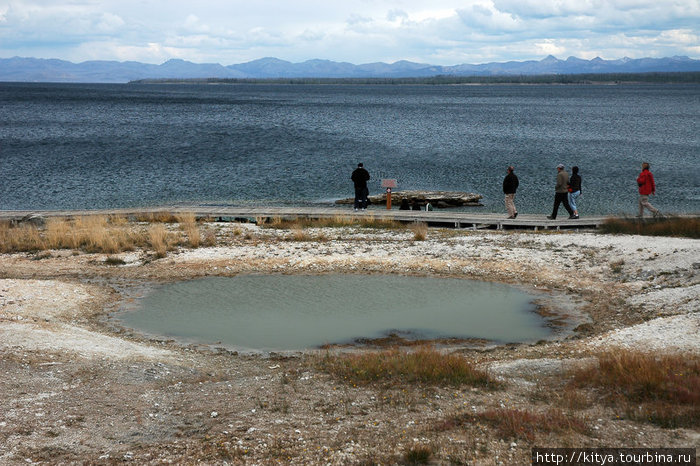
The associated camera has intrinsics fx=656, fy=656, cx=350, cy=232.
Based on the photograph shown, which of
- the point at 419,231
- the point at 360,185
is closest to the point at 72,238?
the point at 360,185

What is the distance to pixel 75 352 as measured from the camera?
38.6ft

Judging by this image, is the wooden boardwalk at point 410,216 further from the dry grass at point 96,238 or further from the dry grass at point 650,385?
the dry grass at point 650,385

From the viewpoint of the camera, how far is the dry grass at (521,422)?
838 cm

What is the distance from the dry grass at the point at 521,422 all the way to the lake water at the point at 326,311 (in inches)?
198

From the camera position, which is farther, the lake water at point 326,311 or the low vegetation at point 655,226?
the low vegetation at point 655,226

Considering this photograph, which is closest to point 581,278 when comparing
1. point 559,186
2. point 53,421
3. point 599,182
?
point 559,186

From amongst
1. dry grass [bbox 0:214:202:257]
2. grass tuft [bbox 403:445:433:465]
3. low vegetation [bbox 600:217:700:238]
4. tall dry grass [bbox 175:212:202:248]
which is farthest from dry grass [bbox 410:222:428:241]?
grass tuft [bbox 403:445:433:465]

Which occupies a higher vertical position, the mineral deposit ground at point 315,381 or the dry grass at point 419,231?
the dry grass at point 419,231

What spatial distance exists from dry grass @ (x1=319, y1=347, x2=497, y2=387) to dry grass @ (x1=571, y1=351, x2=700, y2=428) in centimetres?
164

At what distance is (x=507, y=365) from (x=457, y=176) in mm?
32593

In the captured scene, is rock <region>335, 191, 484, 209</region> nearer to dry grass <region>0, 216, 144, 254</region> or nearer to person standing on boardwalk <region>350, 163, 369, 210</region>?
person standing on boardwalk <region>350, 163, 369, 210</region>

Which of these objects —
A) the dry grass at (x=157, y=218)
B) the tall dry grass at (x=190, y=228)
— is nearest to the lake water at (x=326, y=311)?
the tall dry grass at (x=190, y=228)

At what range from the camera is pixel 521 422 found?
28.1ft

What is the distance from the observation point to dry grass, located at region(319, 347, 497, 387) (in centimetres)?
1042
